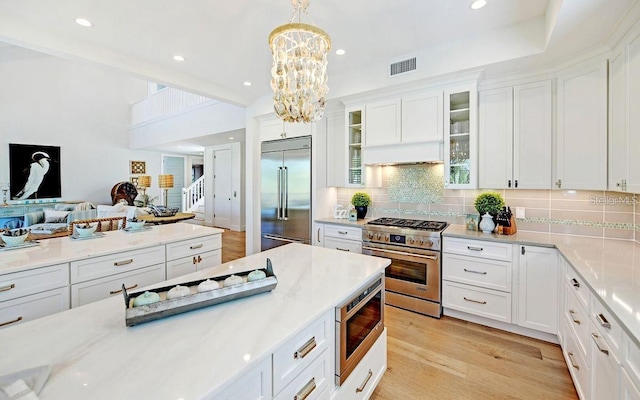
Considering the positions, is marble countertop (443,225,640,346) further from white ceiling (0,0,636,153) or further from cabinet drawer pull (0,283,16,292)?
cabinet drawer pull (0,283,16,292)

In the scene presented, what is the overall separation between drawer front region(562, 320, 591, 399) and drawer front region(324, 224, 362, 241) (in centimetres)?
199

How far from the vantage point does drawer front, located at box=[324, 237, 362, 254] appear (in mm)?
3410

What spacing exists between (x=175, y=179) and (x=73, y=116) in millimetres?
3411

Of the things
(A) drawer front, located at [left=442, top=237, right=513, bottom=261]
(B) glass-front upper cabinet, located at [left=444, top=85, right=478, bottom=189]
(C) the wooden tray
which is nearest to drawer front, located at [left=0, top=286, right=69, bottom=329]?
(C) the wooden tray

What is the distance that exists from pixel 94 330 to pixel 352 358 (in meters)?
1.16

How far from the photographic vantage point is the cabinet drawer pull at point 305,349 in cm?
110

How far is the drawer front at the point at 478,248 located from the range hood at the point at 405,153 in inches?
35.5

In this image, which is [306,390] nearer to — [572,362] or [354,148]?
[572,362]

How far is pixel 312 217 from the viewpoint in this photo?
3.92 metres

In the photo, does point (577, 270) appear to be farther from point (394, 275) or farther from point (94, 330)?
point (94, 330)

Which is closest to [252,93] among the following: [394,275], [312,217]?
[312,217]

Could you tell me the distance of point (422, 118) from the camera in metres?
3.10

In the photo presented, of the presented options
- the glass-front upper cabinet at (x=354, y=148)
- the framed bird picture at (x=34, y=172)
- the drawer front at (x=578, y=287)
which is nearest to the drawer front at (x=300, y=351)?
the drawer front at (x=578, y=287)

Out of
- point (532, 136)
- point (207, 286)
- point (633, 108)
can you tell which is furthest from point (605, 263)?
point (207, 286)
